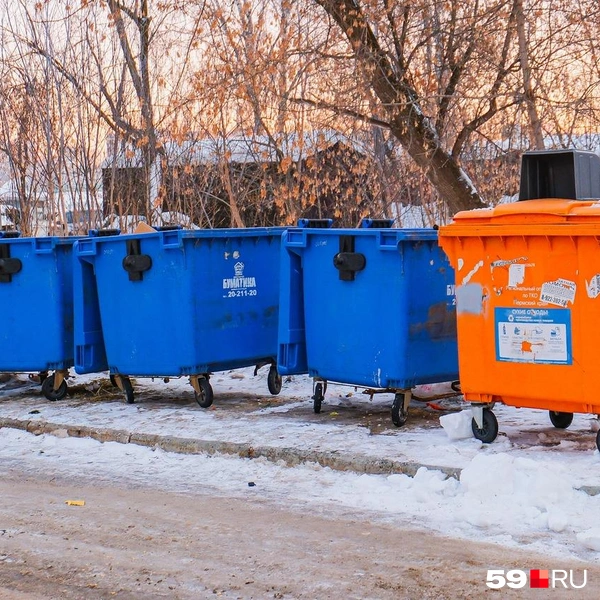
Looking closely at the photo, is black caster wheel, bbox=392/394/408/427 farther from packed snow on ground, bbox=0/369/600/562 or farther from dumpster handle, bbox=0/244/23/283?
dumpster handle, bbox=0/244/23/283

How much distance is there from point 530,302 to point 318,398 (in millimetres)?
2193

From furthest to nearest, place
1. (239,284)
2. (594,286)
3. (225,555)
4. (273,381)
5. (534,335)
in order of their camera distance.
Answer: (273,381) → (239,284) → (534,335) → (594,286) → (225,555)

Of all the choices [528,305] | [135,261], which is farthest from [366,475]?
[135,261]

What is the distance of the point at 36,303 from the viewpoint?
9023 millimetres

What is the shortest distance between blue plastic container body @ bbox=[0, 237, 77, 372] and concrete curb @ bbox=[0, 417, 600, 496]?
3.32 feet

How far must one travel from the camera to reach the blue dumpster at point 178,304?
8203 millimetres

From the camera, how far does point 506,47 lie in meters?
10.4

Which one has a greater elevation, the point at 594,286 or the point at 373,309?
the point at 594,286

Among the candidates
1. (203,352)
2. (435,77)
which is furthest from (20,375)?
(435,77)

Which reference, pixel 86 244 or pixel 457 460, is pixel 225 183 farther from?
pixel 457 460

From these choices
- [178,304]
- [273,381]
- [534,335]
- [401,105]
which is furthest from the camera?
[401,105]

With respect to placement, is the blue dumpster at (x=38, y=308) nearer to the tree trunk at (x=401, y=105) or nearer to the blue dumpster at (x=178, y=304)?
the blue dumpster at (x=178, y=304)

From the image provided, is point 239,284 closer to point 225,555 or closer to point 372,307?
point 372,307

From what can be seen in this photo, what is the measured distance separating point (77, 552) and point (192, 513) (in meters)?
0.82
